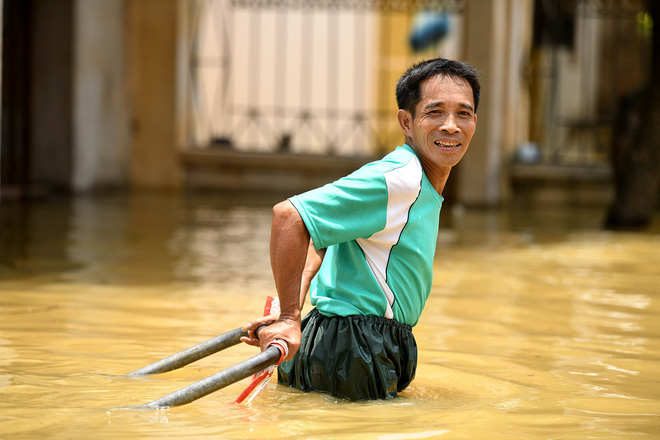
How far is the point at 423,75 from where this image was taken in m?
3.14

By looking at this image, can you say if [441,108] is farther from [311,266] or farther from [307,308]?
[307,308]

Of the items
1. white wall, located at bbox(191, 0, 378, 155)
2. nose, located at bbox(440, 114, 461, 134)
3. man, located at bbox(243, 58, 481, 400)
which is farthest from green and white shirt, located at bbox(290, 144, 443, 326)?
white wall, located at bbox(191, 0, 378, 155)

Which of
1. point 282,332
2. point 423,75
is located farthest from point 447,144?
point 282,332

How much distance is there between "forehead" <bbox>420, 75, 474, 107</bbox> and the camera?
10.3 ft

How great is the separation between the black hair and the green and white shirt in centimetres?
16

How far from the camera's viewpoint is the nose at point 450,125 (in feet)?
10.2

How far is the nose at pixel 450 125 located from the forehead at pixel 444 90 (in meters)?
0.05

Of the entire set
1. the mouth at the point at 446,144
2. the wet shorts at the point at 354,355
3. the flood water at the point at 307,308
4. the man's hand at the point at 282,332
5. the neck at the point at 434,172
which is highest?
the mouth at the point at 446,144

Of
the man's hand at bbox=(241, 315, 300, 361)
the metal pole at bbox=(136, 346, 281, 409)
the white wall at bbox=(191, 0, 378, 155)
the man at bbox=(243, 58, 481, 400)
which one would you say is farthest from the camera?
the white wall at bbox=(191, 0, 378, 155)

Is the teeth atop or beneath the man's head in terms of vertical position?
beneath

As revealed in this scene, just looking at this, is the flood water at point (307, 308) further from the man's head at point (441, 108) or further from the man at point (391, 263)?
the man's head at point (441, 108)

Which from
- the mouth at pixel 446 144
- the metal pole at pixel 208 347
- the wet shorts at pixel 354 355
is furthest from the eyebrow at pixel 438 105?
the metal pole at pixel 208 347

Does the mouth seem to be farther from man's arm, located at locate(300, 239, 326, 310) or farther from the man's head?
man's arm, located at locate(300, 239, 326, 310)

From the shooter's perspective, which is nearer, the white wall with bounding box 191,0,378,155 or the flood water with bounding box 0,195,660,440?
the flood water with bounding box 0,195,660,440
